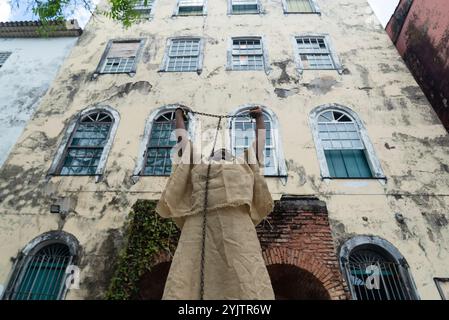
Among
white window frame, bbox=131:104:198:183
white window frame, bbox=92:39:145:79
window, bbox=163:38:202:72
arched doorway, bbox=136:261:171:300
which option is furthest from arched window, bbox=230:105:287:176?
white window frame, bbox=92:39:145:79

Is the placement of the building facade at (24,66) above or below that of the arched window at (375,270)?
above

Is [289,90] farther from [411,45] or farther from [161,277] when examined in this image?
[161,277]

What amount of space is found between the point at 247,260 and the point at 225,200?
1.84 ft

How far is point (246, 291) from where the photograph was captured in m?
2.36

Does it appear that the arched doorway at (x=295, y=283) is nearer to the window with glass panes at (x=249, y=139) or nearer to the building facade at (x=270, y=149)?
the building facade at (x=270, y=149)

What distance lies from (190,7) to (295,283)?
10679mm

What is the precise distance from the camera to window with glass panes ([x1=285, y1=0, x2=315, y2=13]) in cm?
1179

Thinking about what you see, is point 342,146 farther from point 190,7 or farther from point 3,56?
point 3,56

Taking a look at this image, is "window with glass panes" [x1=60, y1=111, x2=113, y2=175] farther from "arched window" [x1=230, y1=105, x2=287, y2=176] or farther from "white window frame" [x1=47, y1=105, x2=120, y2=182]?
"arched window" [x1=230, y1=105, x2=287, y2=176]

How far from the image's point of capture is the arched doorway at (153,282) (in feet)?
17.6

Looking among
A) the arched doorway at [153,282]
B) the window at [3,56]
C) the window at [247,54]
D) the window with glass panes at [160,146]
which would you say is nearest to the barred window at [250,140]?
the window with glass panes at [160,146]

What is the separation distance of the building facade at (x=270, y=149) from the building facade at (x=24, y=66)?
393mm
